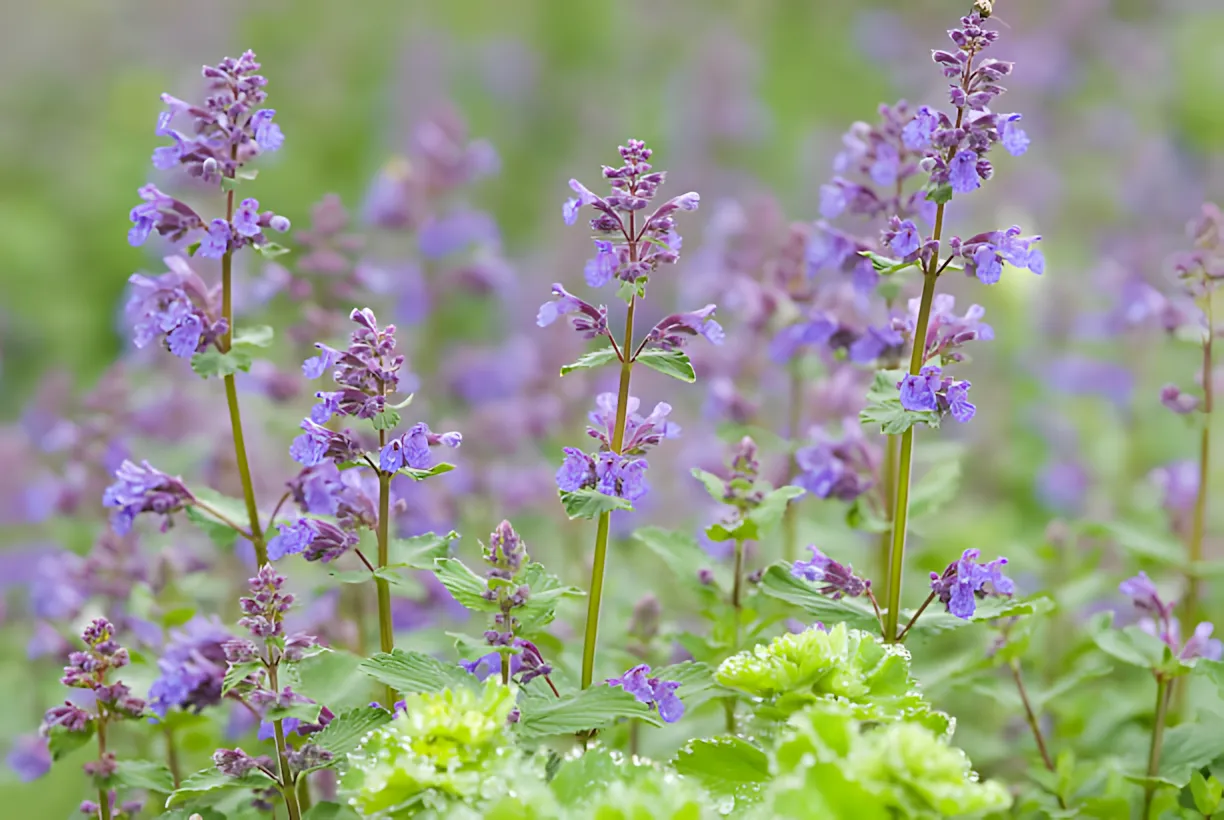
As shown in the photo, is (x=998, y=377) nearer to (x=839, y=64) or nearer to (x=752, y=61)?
(x=752, y=61)

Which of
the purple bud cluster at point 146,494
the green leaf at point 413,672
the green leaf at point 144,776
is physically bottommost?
the green leaf at point 144,776

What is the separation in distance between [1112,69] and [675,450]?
433cm

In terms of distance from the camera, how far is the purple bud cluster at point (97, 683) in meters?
2.14

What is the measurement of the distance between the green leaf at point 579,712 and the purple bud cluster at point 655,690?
0.24 feet

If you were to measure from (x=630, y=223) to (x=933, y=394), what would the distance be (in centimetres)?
63

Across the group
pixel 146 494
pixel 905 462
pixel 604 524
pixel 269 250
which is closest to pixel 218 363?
pixel 269 250

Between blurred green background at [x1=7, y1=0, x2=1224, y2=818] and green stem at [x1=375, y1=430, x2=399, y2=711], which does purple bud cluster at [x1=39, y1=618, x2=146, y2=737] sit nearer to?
Result: green stem at [x1=375, y1=430, x2=399, y2=711]

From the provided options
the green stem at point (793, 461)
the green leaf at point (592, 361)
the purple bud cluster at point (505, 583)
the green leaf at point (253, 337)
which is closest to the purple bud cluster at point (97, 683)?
the green leaf at point (253, 337)

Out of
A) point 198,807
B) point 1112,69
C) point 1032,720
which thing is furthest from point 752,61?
point 198,807

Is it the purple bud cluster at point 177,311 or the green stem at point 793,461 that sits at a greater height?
the purple bud cluster at point 177,311

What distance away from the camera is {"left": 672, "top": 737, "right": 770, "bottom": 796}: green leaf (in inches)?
80.1

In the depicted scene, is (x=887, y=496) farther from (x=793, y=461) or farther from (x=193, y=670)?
(x=193, y=670)

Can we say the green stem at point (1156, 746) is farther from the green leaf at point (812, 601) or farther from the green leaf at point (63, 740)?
the green leaf at point (63, 740)

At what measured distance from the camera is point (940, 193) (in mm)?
2096
